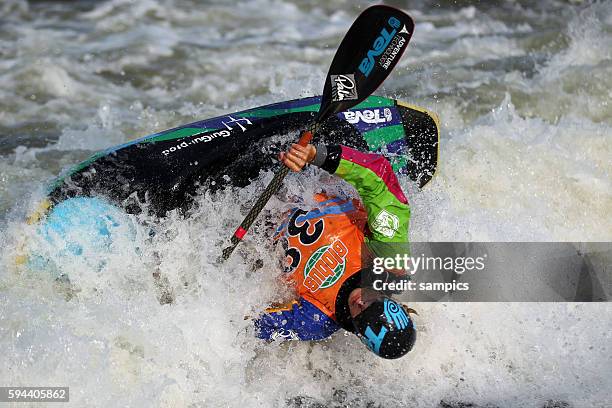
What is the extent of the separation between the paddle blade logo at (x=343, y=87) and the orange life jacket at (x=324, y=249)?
617mm

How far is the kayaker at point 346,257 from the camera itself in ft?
11.6

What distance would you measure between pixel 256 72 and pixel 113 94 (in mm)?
1430

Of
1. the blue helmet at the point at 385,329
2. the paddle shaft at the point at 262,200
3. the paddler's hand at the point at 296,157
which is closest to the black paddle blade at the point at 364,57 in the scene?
the paddle shaft at the point at 262,200

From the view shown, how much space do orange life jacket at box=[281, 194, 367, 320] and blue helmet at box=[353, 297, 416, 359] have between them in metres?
0.34

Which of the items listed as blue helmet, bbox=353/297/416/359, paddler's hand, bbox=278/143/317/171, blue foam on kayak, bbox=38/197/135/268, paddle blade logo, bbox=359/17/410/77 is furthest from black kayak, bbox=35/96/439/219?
blue helmet, bbox=353/297/416/359

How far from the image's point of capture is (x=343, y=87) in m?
3.73

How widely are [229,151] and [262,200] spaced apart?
631mm

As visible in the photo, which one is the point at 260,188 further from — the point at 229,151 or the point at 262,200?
the point at 262,200

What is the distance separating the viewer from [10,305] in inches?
147

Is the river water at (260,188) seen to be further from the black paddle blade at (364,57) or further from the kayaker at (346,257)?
the black paddle blade at (364,57)

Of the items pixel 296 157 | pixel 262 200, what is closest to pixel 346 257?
pixel 262 200

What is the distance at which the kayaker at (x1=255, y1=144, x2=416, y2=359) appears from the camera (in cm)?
354

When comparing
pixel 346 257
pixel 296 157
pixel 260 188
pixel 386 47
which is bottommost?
pixel 260 188

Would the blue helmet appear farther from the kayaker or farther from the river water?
the river water
